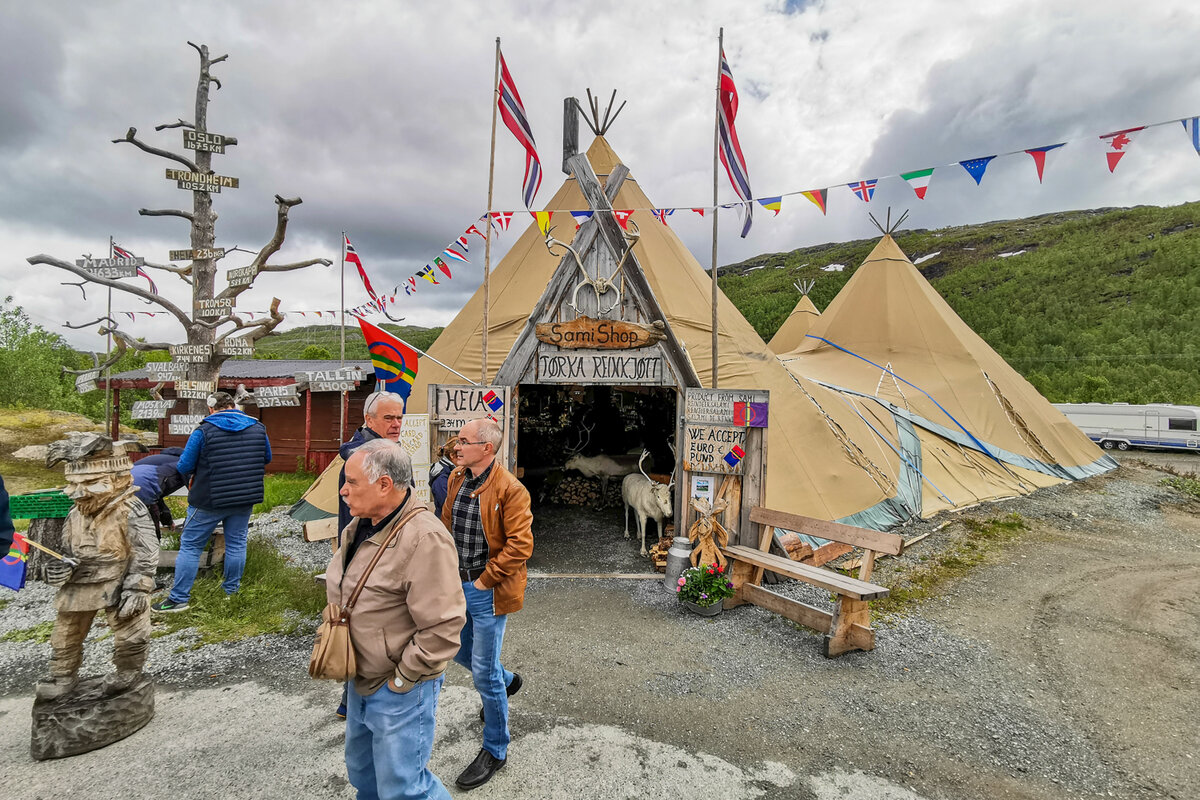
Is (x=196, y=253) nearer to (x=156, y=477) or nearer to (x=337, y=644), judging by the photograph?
(x=156, y=477)

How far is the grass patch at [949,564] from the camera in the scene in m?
6.16

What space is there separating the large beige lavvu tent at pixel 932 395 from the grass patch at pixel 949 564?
92cm

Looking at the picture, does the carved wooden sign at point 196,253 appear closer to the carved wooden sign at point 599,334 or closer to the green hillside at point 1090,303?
the carved wooden sign at point 599,334

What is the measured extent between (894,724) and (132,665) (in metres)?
5.11

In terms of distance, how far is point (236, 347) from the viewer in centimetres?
643

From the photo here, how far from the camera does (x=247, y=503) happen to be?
17.1 ft

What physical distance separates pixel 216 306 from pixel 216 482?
8.05 ft

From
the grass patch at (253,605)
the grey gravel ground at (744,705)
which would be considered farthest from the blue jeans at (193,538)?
the grey gravel ground at (744,705)

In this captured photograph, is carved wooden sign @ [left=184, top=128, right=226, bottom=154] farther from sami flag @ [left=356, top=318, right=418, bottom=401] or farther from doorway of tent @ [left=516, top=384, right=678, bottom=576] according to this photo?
doorway of tent @ [left=516, top=384, right=678, bottom=576]

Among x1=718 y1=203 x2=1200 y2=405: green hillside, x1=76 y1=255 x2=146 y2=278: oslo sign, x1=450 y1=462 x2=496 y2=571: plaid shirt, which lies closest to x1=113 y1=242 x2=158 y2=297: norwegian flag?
x1=76 y1=255 x2=146 y2=278: oslo sign

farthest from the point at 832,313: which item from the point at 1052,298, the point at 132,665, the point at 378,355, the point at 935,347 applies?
the point at 1052,298

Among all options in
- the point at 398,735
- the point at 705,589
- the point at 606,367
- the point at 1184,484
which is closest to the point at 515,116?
the point at 606,367

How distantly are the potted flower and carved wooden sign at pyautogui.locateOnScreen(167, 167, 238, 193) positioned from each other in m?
7.17

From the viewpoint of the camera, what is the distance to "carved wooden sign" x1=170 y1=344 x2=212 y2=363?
631cm
